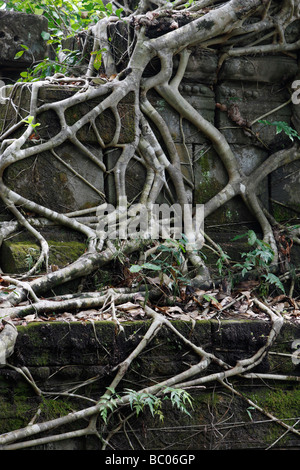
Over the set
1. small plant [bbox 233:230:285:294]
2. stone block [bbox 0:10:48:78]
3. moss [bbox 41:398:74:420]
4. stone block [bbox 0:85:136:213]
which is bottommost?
moss [bbox 41:398:74:420]

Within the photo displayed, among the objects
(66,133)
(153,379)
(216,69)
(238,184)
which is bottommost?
(153,379)

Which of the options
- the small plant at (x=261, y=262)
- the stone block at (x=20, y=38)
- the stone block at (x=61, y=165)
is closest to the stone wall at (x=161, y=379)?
the small plant at (x=261, y=262)

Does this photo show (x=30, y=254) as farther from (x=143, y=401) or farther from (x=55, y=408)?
(x=143, y=401)

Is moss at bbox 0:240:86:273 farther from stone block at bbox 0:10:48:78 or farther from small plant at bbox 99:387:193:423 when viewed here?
stone block at bbox 0:10:48:78

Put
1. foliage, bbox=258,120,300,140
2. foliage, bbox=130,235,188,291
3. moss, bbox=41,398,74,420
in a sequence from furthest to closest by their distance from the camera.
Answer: foliage, bbox=258,120,300,140 → foliage, bbox=130,235,188,291 → moss, bbox=41,398,74,420

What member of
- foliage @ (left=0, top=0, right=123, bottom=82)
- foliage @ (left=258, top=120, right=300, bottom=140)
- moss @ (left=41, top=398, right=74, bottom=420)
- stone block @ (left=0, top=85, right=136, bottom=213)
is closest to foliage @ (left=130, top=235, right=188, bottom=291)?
stone block @ (left=0, top=85, right=136, bottom=213)

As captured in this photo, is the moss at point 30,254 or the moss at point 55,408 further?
the moss at point 30,254

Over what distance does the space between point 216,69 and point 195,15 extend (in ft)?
1.57

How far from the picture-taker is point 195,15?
16.9 feet

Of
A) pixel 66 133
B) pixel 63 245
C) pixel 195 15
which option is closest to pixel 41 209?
pixel 63 245

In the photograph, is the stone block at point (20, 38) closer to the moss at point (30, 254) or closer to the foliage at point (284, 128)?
the moss at point (30, 254)

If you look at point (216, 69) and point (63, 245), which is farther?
point (216, 69)

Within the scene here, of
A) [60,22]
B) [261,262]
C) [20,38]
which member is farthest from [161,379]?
[60,22]
